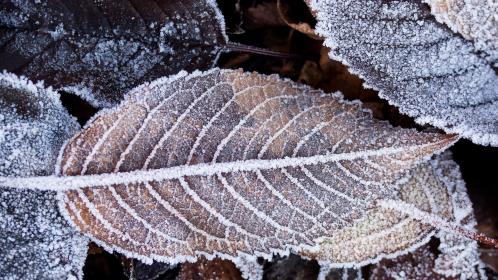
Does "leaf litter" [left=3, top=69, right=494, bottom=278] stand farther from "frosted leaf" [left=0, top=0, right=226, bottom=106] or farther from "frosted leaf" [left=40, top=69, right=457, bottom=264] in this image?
"frosted leaf" [left=0, top=0, right=226, bottom=106]

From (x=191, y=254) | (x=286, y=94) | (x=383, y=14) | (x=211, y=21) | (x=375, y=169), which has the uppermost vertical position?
(x=383, y=14)

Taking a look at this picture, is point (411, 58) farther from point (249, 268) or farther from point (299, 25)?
point (249, 268)

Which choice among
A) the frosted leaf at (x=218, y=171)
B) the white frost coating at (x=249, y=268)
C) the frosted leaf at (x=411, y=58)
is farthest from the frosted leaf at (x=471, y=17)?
the white frost coating at (x=249, y=268)

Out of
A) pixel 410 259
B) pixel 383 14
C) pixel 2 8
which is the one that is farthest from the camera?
pixel 410 259

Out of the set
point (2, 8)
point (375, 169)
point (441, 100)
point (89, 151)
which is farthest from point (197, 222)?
point (2, 8)

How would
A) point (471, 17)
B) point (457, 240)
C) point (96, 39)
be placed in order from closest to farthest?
point (471, 17) → point (96, 39) → point (457, 240)

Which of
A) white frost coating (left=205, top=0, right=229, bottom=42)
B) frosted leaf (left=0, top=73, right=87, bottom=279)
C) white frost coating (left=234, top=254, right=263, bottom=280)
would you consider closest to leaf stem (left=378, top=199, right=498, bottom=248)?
white frost coating (left=234, top=254, right=263, bottom=280)

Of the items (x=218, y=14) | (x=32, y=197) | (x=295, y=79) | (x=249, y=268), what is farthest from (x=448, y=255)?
(x=32, y=197)

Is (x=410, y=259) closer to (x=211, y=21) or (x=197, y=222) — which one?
(x=197, y=222)
